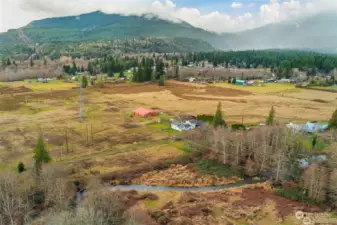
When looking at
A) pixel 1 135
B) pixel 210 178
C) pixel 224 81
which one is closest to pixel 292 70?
pixel 224 81

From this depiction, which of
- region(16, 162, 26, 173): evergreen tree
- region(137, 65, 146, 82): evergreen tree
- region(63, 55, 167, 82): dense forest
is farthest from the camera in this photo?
region(63, 55, 167, 82): dense forest

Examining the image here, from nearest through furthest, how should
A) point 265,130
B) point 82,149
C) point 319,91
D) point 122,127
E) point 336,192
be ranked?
point 336,192, point 265,130, point 82,149, point 122,127, point 319,91

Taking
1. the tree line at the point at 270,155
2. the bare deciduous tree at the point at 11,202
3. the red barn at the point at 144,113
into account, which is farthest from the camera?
the red barn at the point at 144,113

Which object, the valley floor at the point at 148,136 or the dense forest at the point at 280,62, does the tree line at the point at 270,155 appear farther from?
the dense forest at the point at 280,62

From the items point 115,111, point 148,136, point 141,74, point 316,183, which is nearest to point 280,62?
point 141,74

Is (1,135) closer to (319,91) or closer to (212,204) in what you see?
(212,204)

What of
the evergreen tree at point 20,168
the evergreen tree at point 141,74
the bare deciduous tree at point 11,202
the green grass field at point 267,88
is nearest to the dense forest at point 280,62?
the green grass field at point 267,88

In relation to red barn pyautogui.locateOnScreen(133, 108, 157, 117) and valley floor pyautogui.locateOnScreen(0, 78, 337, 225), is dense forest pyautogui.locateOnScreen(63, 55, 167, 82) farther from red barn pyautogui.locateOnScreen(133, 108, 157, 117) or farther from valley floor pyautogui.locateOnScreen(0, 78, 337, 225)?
red barn pyautogui.locateOnScreen(133, 108, 157, 117)

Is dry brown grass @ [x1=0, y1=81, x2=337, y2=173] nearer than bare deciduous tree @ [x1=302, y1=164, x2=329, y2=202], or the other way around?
bare deciduous tree @ [x1=302, y1=164, x2=329, y2=202]

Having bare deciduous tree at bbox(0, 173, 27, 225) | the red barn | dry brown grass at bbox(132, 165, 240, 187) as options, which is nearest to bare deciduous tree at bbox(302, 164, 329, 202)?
dry brown grass at bbox(132, 165, 240, 187)

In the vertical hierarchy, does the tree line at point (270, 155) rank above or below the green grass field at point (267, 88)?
below

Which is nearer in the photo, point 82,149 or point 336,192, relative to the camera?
point 336,192
